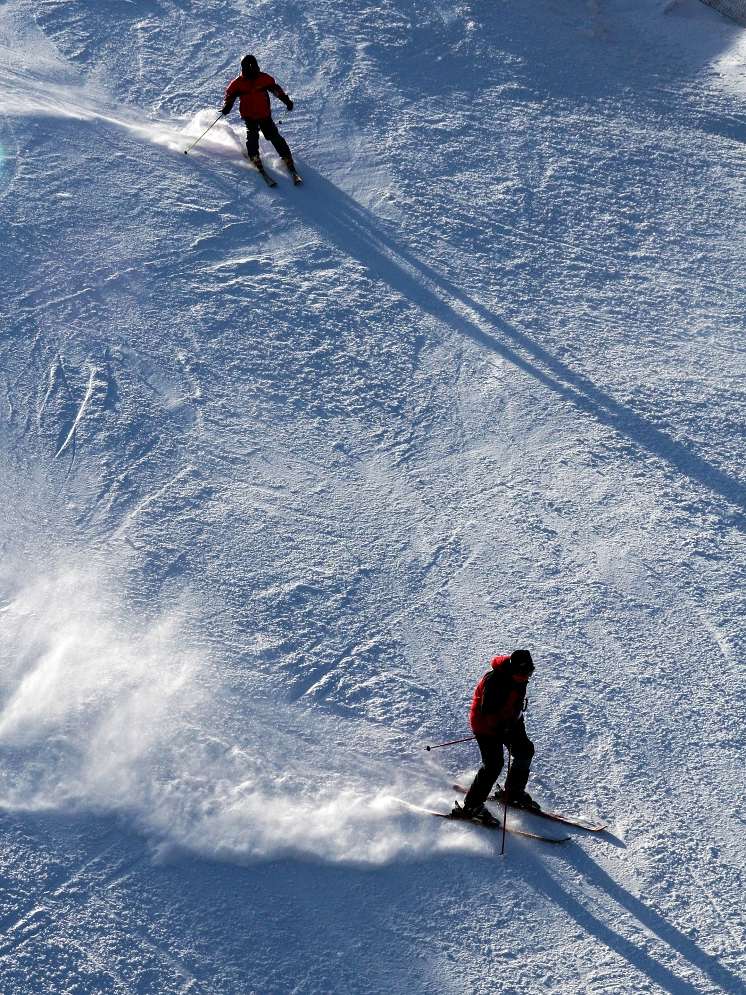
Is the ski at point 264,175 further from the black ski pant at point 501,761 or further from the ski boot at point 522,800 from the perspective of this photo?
the ski boot at point 522,800

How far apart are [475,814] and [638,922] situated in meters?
1.15

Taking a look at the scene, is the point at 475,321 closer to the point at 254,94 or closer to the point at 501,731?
the point at 254,94

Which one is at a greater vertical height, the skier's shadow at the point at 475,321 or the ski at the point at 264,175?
the ski at the point at 264,175

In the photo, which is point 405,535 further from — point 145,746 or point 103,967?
point 103,967

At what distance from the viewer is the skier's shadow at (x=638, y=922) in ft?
23.0

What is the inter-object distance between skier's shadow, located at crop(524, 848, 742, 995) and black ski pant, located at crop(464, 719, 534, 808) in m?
0.42

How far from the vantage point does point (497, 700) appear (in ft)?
23.8

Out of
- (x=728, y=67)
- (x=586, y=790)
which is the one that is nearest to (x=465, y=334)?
(x=586, y=790)

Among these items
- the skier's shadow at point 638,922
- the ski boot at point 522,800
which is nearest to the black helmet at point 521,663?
the ski boot at point 522,800

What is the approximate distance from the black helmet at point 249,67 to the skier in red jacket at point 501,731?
21.9ft

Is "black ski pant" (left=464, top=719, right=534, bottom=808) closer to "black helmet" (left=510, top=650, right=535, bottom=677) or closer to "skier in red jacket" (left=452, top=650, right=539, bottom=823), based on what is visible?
"skier in red jacket" (left=452, top=650, right=539, bottom=823)

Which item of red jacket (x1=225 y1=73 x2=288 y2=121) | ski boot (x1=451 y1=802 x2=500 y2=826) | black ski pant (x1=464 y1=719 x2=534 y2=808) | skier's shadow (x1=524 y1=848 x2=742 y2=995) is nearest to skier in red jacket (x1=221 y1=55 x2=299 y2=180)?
red jacket (x1=225 y1=73 x2=288 y2=121)

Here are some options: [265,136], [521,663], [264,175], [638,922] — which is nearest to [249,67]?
[265,136]

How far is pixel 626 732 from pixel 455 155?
6.74 m
